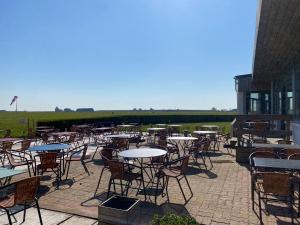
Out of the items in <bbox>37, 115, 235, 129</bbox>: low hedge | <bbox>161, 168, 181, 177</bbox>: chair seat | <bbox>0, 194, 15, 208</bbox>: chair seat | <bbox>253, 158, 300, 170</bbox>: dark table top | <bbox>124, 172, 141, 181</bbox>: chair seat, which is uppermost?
<bbox>37, 115, 235, 129</bbox>: low hedge

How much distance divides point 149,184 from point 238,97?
20.2m

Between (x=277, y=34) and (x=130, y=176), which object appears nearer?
(x=130, y=176)

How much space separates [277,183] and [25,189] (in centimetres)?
340

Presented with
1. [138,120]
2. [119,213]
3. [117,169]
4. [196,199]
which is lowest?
[196,199]

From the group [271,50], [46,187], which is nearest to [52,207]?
[46,187]

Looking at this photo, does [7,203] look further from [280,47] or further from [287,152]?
[280,47]

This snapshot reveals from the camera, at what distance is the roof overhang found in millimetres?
5152

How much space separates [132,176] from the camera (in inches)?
203

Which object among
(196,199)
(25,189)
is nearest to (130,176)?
(196,199)

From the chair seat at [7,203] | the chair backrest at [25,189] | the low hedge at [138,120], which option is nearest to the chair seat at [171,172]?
the chair backrest at [25,189]

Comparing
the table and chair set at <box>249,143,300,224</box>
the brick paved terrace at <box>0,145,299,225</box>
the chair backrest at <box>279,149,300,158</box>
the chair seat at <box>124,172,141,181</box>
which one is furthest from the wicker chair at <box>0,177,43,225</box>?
the chair backrest at <box>279,149,300,158</box>

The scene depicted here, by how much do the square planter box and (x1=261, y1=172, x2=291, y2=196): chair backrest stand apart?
6.09ft

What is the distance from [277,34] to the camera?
7.04 metres

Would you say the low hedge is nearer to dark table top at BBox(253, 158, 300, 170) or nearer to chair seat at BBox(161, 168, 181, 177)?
chair seat at BBox(161, 168, 181, 177)
